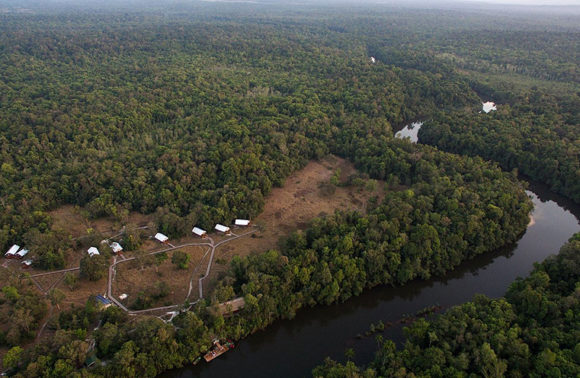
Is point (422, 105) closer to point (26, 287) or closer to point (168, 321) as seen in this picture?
point (168, 321)

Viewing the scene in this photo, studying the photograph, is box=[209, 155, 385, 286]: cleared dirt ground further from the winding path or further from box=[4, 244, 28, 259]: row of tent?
box=[4, 244, 28, 259]: row of tent

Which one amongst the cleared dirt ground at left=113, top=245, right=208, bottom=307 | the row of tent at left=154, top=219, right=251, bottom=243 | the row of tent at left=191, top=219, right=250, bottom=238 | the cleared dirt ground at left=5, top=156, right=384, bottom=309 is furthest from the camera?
the row of tent at left=191, top=219, right=250, bottom=238

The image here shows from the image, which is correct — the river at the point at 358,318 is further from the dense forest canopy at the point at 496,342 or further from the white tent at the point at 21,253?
the white tent at the point at 21,253

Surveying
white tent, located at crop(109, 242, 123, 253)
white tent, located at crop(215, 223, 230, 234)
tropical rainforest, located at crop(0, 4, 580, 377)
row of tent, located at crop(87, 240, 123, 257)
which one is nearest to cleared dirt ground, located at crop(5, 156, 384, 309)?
white tent, located at crop(215, 223, 230, 234)

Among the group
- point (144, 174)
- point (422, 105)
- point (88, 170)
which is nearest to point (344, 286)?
point (144, 174)

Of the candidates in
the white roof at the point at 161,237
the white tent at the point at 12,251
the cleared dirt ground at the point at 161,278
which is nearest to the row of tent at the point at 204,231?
the white roof at the point at 161,237

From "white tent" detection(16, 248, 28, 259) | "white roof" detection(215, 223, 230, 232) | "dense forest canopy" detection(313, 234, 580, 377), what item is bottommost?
"white tent" detection(16, 248, 28, 259)
